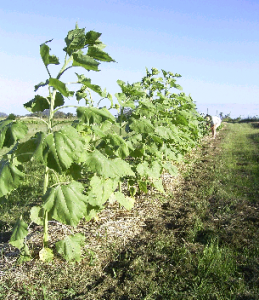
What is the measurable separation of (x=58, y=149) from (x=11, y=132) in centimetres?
40

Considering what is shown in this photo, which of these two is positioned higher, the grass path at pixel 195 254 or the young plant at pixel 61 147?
Answer: the young plant at pixel 61 147

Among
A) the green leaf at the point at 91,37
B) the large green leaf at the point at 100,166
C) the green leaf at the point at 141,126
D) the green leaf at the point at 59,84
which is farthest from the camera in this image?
the green leaf at the point at 141,126

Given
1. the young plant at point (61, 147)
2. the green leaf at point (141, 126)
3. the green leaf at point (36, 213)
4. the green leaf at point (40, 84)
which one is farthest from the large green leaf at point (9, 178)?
the green leaf at point (141, 126)

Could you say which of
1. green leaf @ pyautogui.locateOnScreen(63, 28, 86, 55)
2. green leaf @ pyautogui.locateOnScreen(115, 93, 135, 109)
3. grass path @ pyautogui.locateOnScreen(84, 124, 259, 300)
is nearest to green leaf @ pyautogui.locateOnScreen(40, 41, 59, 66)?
green leaf @ pyautogui.locateOnScreen(63, 28, 86, 55)

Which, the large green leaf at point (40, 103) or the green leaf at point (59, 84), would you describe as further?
the large green leaf at point (40, 103)

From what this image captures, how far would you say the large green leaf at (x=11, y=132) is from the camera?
2.22 m

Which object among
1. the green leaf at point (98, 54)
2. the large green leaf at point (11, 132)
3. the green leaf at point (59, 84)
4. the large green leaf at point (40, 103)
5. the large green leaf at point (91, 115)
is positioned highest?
the green leaf at point (98, 54)

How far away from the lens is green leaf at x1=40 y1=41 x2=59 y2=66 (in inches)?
86.7

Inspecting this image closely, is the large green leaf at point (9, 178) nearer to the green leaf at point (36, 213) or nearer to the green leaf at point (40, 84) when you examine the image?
the green leaf at point (36, 213)

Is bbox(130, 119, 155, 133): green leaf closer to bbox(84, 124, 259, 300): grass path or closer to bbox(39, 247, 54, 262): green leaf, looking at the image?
bbox(84, 124, 259, 300): grass path

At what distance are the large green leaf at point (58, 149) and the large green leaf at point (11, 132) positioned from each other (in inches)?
5.4

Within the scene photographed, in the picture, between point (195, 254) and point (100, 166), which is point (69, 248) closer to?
point (100, 166)

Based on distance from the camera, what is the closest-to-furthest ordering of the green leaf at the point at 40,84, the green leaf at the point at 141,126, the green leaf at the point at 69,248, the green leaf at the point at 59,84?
the green leaf at the point at 59,84, the green leaf at the point at 40,84, the green leaf at the point at 69,248, the green leaf at the point at 141,126

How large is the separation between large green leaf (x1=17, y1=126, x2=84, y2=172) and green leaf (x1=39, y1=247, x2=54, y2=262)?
1.11 metres
